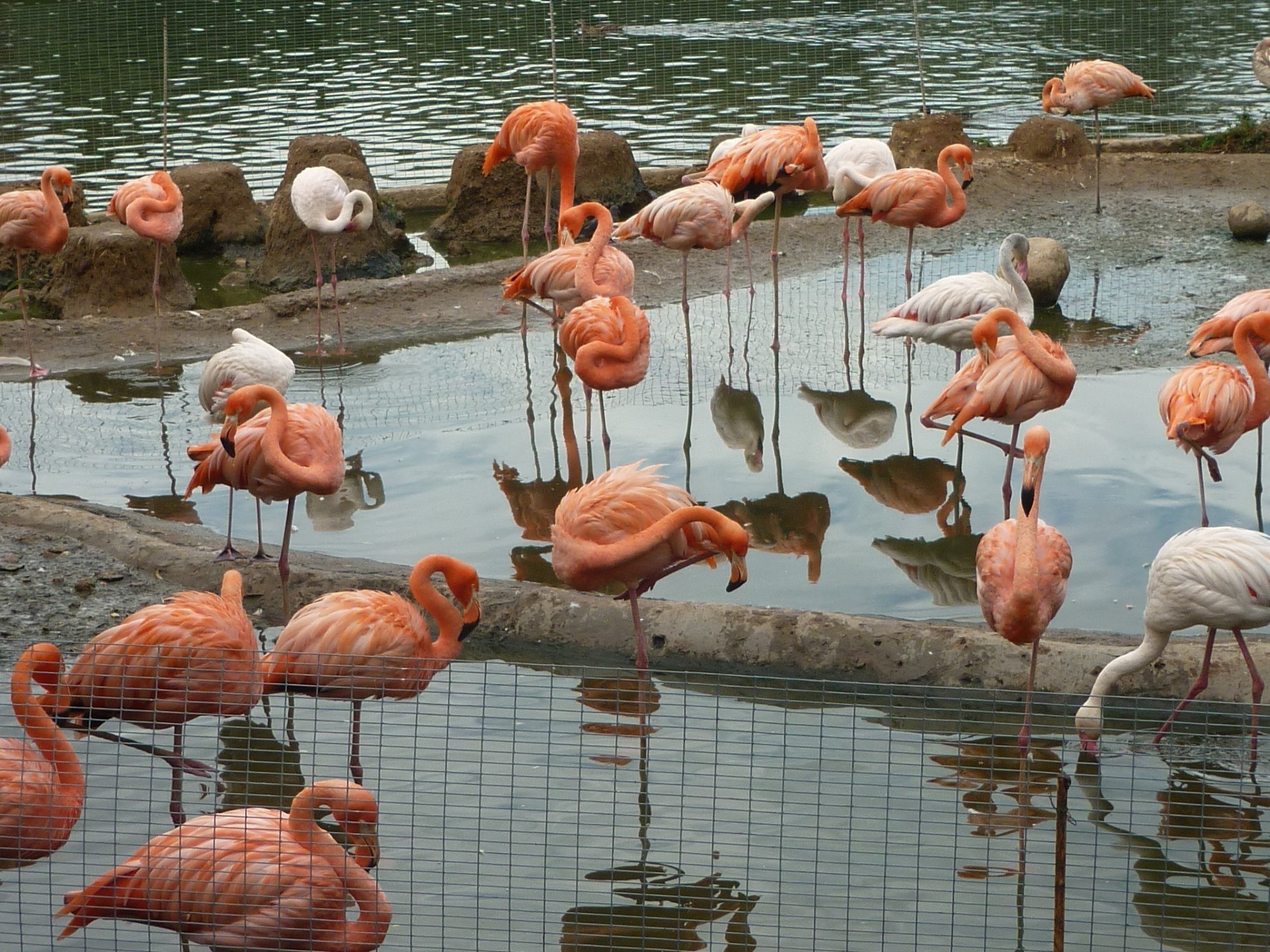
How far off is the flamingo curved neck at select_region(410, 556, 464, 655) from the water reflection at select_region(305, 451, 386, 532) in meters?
2.06

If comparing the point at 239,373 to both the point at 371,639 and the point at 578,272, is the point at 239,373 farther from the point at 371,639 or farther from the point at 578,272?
the point at 371,639

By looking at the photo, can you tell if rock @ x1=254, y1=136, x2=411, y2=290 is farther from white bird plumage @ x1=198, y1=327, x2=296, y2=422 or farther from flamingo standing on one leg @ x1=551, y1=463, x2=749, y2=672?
flamingo standing on one leg @ x1=551, y1=463, x2=749, y2=672

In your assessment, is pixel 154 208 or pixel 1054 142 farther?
pixel 1054 142

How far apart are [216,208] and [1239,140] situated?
8459 millimetres

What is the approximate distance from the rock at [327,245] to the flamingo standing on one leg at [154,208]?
6.61 feet

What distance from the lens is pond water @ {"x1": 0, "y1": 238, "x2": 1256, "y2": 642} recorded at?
5754mm

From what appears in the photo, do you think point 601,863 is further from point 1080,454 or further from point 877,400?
point 877,400

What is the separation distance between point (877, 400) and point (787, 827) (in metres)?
4.13

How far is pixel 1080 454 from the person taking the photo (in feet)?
21.7

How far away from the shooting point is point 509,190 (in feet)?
38.4

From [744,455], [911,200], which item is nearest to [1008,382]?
[744,455]

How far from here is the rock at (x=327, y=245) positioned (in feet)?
35.1

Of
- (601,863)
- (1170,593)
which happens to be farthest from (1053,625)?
(601,863)

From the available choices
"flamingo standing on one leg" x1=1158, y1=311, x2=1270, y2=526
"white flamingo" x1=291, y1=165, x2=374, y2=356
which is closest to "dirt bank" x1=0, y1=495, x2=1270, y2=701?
"flamingo standing on one leg" x1=1158, y1=311, x2=1270, y2=526
